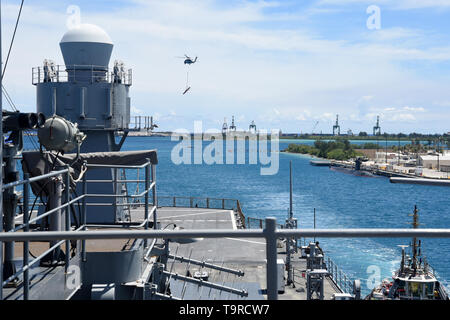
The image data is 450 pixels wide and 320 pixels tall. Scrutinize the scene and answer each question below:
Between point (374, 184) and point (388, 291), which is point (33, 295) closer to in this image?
point (388, 291)

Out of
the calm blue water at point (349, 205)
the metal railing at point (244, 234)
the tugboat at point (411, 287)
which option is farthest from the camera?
the calm blue water at point (349, 205)

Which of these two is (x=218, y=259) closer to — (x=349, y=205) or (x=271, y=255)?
(x=271, y=255)

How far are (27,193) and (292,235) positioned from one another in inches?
123

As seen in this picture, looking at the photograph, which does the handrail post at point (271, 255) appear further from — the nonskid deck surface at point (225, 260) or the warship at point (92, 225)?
the nonskid deck surface at point (225, 260)

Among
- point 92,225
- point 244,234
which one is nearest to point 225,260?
point 92,225

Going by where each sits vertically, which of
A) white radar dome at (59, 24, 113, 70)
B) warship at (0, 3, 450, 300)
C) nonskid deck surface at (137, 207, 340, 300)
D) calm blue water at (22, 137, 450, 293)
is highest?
white radar dome at (59, 24, 113, 70)

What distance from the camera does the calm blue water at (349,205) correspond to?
1757 inches

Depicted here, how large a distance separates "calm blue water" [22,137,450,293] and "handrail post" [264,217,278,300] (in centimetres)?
3452

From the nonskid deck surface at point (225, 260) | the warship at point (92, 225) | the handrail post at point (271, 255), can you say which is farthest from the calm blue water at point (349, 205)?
the handrail post at point (271, 255)

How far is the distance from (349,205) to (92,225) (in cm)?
7583

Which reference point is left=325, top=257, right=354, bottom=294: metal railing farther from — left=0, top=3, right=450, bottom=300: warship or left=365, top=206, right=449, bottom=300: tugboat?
left=365, top=206, right=449, bottom=300: tugboat

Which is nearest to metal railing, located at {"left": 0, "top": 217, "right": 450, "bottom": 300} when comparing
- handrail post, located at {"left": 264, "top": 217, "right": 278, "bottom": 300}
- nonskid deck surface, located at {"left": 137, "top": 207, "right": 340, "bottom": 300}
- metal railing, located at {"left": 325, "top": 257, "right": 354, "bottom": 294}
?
handrail post, located at {"left": 264, "top": 217, "right": 278, "bottom": 300}

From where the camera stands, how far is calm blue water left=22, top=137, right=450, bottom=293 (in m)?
44.6

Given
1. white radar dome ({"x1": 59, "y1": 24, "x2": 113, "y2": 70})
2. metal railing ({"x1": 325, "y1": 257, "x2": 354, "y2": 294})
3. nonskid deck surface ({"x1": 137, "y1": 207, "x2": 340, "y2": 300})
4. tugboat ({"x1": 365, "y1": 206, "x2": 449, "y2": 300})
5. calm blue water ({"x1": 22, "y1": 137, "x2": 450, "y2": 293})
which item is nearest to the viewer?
nonskid deck surface ({"x1": 137, "y1": 207, "x2": 340, "y2": 300})
